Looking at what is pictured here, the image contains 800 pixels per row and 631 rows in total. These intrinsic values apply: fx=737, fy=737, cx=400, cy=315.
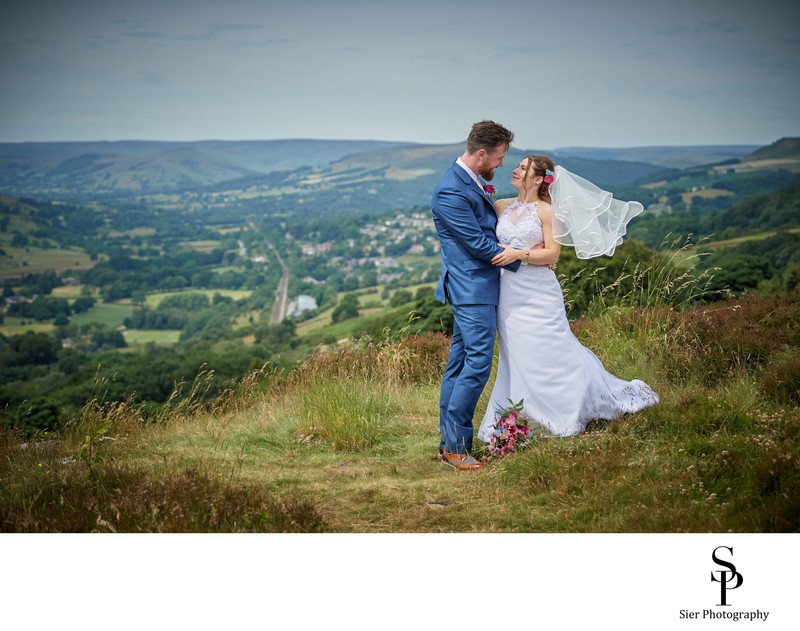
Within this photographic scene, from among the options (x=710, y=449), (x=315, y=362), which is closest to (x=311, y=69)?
(x=315, y=362)

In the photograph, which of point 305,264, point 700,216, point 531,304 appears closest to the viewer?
point 531,304

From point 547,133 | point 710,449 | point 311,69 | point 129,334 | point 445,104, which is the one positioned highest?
point 311,69

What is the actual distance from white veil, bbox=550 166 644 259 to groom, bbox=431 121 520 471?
47cm

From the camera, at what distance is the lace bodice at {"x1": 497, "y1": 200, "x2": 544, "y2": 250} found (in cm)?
521

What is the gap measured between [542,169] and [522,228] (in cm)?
45

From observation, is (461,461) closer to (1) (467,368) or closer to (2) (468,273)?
(1) (467,368)

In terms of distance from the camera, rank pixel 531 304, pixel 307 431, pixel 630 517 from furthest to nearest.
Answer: pixel 307 431, pixel 531 304, pixel 630 517

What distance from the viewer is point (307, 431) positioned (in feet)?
19.8

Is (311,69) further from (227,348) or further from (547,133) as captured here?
(547,133)

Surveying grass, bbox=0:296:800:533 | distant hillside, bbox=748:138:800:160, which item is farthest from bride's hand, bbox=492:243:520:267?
distant hillside, bbox=748:138:800:160

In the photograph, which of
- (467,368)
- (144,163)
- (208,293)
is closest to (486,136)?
(467,368)

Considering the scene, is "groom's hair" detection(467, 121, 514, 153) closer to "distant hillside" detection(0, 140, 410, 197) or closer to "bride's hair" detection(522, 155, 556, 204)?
"bride's hair" detection(522, 155, 556, 204)

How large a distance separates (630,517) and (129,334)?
216 feet
